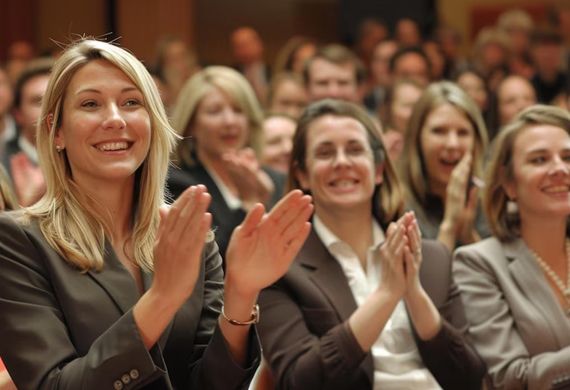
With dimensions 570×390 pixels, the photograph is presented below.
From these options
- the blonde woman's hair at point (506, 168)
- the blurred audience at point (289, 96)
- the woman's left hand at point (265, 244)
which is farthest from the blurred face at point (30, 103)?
the woman's left hand at point (265, 244)

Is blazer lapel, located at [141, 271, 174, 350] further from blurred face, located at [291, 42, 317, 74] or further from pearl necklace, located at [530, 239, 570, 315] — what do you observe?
blurred face, located at [291, 42, 317, 74]

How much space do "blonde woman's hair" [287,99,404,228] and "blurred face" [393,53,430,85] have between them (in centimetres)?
307

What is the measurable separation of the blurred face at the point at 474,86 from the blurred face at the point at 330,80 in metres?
0.93

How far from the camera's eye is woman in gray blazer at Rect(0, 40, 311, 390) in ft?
6.04

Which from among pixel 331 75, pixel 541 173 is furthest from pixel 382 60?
pixel 541 173

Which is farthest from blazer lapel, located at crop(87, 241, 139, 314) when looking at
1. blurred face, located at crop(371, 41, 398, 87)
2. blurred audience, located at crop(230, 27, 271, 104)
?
blurred audience, located at crop(230, 27, 271, 104)

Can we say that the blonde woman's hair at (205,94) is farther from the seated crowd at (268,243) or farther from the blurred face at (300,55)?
the blurred face at (300,55)

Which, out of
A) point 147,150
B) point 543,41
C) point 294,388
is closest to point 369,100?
point 543,41

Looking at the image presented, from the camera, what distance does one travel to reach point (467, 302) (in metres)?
2.95

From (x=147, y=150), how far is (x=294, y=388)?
2.75 ft

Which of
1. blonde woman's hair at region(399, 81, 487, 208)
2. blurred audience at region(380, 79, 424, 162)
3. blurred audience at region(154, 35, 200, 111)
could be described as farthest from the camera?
blurred audience at region(154, 35, 200, 111)

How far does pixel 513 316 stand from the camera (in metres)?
2.88

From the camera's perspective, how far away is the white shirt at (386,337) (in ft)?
8.84

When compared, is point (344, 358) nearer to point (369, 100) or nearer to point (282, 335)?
point (282, 335)
